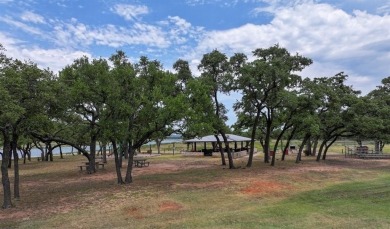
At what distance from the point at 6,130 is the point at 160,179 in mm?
9672

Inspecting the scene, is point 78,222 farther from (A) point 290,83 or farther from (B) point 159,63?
(A) point 290,83

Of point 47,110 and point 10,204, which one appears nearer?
point 10,204

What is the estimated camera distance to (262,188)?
49.7 feet

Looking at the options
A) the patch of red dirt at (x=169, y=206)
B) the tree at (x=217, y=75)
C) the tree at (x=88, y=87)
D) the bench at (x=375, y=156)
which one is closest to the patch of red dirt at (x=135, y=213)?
the patch of red dirt at (x=169, y=206)

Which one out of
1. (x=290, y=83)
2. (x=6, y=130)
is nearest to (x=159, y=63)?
(x=6, y=130)

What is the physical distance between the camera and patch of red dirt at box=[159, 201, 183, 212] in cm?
1131

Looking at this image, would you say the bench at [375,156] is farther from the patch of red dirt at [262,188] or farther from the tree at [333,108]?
the patch of red dirt at [262,188]

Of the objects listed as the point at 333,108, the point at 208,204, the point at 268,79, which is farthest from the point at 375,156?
the point at 208,204

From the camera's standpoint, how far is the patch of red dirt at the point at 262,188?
1424 centimetres

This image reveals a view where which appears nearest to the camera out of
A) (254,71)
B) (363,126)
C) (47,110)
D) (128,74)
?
(47,110)

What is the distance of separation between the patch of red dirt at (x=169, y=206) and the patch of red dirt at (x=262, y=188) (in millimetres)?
3505

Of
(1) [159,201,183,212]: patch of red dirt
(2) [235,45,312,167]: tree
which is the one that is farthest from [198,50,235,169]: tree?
(1) [159,201,183,212]: patch of red dirt

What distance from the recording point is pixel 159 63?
19.1 metres

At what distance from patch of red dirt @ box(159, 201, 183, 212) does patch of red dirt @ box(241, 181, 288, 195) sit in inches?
138
